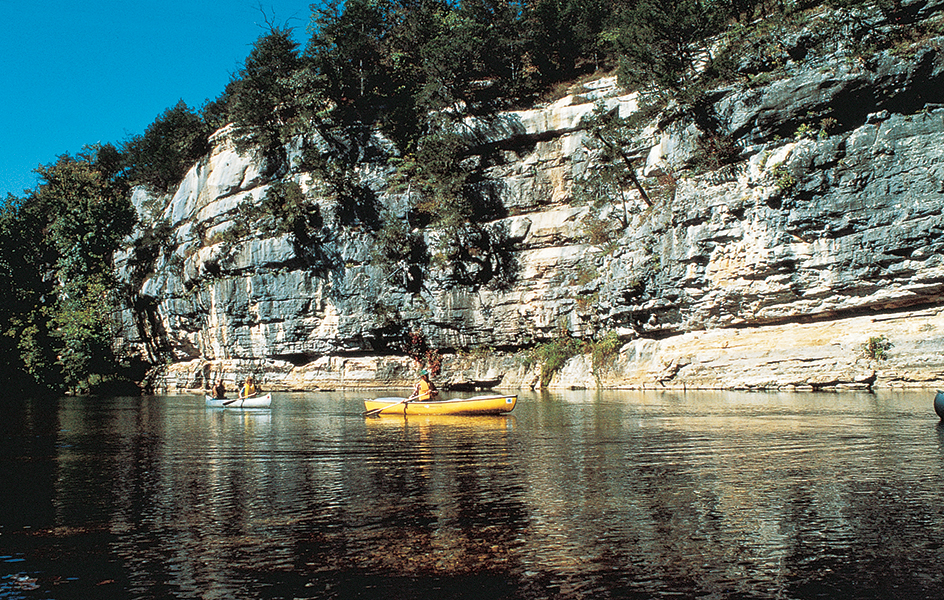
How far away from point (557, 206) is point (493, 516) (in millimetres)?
34767

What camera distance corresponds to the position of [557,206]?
134 ft

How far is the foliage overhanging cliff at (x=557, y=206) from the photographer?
1081 inches

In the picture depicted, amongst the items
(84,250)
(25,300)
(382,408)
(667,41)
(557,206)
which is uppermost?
(667,41)

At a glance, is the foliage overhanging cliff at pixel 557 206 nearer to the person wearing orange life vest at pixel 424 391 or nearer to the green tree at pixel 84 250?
the green tree at pixel 84 250

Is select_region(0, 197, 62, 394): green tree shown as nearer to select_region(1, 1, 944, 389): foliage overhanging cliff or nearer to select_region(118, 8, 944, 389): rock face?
select_region(1, 1, 944, 389): foliage overhanging cliff

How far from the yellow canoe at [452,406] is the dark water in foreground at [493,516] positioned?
4.52 meters

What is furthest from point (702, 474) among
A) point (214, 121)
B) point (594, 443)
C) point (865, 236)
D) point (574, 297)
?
point (214, 121)

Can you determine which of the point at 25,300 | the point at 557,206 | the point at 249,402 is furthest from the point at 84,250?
the point at 557,206

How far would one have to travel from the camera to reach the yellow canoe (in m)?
19.8

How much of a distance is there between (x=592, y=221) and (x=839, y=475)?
30.6 metres

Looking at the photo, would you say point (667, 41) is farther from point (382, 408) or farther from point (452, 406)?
point (382, 408)

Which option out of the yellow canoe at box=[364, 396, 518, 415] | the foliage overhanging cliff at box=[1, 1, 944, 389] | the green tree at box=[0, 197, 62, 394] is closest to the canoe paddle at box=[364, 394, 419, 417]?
the yellow canoe at box=[364, 396, 518, 415]

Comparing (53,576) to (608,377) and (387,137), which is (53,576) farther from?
(387,137)

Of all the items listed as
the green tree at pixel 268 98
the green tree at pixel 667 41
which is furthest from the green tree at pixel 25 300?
the green tree at pixel 667 41
